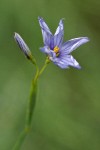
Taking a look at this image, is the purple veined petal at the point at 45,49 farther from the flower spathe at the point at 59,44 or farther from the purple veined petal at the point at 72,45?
the purple veined petal at the point at 72,45

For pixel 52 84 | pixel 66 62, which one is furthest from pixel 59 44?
pixel 52 84

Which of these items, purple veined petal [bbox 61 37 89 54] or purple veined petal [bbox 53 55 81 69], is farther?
purple veined petal [bbox 61 37 89 54]

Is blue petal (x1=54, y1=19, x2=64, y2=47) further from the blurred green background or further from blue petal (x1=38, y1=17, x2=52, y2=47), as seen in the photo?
the blurred green background

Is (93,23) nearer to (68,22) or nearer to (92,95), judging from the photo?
(68,22)

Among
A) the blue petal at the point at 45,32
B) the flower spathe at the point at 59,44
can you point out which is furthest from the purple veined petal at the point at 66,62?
the blue petal at the point at 45,32

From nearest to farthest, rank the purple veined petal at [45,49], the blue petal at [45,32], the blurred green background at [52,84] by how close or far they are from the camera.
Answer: the purple veined petal at [45,49]
the blue petal at [45,32]
the blurred green background at [52,84]

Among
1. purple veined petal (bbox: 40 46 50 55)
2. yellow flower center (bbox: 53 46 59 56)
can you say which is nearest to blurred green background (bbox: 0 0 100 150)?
yellow flower center (bbox: 53 46 59 56)
